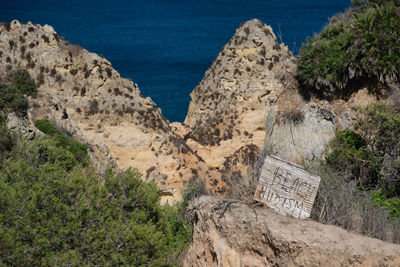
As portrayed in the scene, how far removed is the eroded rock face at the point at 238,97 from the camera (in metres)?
29.7

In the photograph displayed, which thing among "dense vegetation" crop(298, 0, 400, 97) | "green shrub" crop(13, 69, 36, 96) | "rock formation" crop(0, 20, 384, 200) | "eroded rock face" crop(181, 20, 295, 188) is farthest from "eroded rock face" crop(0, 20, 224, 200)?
"dense vegetation" crop(298, 0, 400, 97)

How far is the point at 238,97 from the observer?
3144cm

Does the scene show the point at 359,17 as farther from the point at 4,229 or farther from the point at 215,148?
the point at 215,148

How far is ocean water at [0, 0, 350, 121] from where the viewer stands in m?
70.8

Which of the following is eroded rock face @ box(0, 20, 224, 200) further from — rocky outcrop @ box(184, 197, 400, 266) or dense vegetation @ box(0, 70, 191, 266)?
rocky outcrop @ box(184, 197, 400, 266)

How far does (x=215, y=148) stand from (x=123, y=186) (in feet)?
50.3

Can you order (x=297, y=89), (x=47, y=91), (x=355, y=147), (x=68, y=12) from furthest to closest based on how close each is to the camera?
(x=68, y=12), (x=47, y=91), (x=297, y=89), (x=355, y=147)

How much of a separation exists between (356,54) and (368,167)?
14.0 ft

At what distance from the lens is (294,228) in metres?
8.36

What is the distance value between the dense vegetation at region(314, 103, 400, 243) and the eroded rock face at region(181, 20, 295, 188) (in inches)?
588

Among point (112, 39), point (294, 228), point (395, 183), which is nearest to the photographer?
point (294, 228)

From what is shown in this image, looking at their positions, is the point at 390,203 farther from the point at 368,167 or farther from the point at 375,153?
the point at 375,153

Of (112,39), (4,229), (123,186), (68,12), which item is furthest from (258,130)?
(68,12)

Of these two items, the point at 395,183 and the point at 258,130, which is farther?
the point at 258,130
